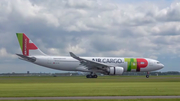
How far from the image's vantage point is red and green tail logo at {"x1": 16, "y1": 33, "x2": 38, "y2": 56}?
4597cm

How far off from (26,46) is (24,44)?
18.7 inches

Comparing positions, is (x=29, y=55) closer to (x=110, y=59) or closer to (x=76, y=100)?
(x=110, y=59)

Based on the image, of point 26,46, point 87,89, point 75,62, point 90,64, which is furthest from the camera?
point 26,46

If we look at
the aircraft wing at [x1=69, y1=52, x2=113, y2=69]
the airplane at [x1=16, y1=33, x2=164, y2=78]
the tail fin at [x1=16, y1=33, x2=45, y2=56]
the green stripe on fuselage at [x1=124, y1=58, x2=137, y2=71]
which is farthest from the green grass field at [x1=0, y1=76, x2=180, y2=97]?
the green stripe on fuselage at [x1=124, y1=58, x2=137, y2=71]

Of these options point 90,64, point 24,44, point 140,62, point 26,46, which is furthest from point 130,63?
point 24,44

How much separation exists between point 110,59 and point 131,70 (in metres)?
4.42

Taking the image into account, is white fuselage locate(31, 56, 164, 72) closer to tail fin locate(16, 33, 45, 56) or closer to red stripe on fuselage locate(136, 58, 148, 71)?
red stripe on fuselage locate(136, 58, 148, 71)

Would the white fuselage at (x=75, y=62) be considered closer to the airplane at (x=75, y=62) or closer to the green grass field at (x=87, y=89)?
the airplane at (x=75, y=62)

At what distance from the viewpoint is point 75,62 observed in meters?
45.6

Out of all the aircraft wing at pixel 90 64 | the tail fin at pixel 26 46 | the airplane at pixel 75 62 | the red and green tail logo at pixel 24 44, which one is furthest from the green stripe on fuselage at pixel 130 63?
the red and green tail logo at pixel 24 44

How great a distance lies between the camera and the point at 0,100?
13.8 meters

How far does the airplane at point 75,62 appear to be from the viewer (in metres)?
44.3

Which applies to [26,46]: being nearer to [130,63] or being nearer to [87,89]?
[130,63]

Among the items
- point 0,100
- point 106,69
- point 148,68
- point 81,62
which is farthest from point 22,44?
point 0,100
